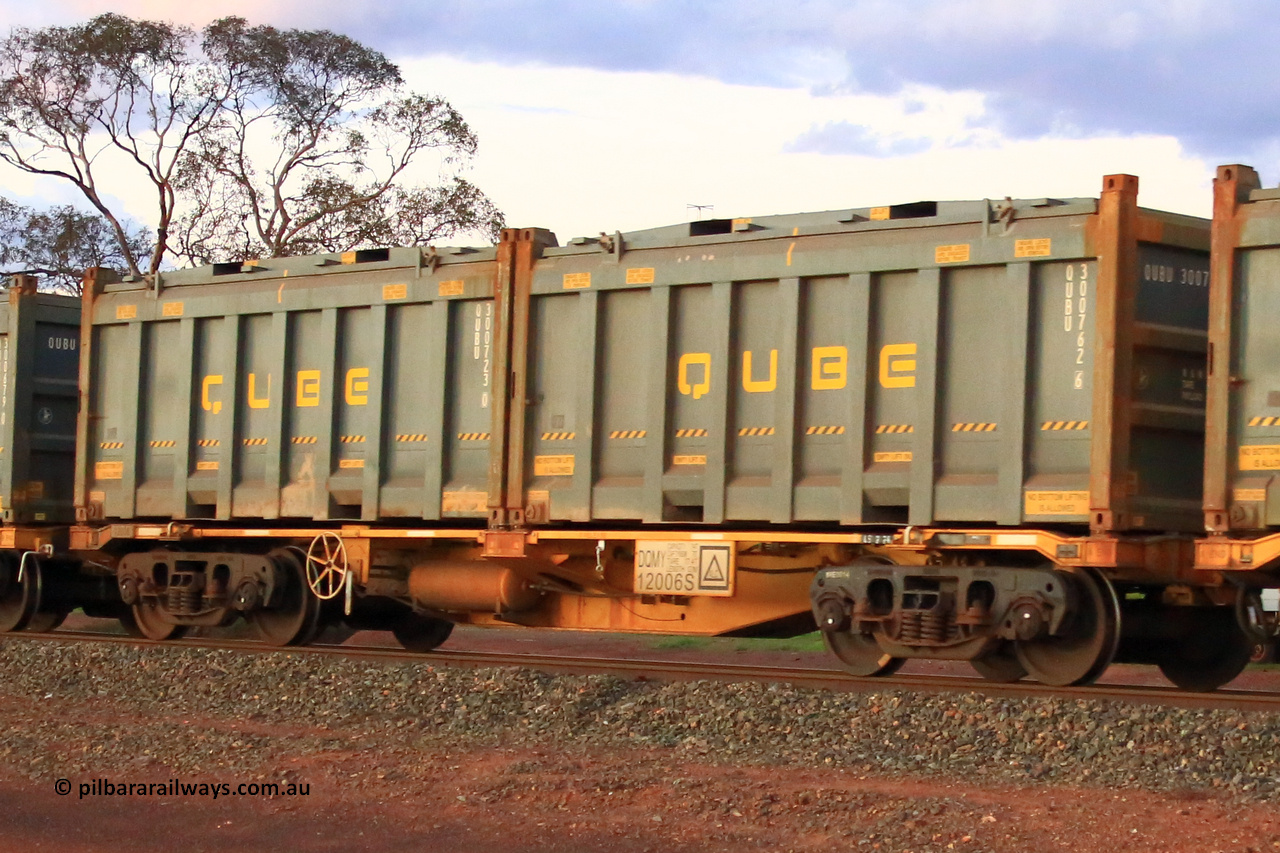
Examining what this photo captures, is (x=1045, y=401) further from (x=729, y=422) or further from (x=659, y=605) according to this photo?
(x=659, y=605)

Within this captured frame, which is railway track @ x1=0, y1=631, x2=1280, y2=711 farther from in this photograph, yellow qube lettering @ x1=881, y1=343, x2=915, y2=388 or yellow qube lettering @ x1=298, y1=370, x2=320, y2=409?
yellow qube lettering @ x1=298, y1=370, x2=320, y2=409

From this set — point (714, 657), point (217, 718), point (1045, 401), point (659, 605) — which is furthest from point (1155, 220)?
point (714, 657)

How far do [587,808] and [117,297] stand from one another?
35.3ft

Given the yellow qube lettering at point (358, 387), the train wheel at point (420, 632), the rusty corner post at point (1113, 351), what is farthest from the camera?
the train wheel at point (420, 632)

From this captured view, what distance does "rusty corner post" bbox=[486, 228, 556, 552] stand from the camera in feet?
43.5

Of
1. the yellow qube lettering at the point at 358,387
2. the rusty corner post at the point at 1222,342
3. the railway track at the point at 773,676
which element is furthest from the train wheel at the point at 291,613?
the rusty corner post at the point at 1222,342

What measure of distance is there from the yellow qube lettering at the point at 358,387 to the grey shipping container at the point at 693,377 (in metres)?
0.02

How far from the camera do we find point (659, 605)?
1322cm

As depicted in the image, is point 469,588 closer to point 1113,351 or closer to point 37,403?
point 1113,351

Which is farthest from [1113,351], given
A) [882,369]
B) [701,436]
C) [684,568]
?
[684,568]

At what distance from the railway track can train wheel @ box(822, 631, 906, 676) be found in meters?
0.15

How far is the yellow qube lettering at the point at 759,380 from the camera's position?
12078 mm

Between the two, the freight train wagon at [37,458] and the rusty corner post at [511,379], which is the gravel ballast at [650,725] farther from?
the freight train wagon at [37,458]

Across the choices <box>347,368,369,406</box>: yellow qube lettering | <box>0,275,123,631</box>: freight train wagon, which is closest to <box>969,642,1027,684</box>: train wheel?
<box>347,368,369,406</box>: yellow qube lettering
